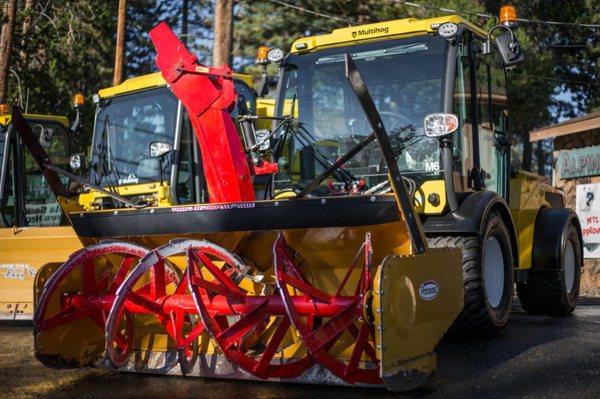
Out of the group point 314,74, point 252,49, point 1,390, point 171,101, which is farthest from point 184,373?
point 252,49

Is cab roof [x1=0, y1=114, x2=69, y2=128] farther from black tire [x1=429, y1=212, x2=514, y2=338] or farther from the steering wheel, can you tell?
black tire [x1=429, y1=212, x2=514, y2=338]

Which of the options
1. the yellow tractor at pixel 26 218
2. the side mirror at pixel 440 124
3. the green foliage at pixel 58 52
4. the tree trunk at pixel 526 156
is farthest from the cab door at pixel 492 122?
the tree trunk at pixel 526 156

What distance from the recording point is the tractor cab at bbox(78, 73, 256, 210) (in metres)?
9.88

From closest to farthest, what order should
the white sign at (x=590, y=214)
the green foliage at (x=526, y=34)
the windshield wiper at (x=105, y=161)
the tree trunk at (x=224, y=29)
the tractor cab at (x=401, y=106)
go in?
the tractor cab at (x=401, y=106) → the windshield wiper at (x=105, y=161) → the tree trunk at (x=224, y=29) → the white sign at (x=590, y=214) → the green foliage at (x=526, y=34)

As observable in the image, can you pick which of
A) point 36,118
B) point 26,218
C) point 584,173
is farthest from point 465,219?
point 584,173

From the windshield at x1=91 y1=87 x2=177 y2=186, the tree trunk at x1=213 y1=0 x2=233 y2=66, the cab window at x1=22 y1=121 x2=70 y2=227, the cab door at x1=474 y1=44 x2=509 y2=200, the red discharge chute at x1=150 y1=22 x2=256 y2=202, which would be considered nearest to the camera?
the red discharge chute at x1=150 y1=22 x2=256 y2=202

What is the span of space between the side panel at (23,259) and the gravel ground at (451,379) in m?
1.14

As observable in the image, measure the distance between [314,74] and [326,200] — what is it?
2.40 m

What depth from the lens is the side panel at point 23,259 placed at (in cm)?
809

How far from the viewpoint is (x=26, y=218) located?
419 inches

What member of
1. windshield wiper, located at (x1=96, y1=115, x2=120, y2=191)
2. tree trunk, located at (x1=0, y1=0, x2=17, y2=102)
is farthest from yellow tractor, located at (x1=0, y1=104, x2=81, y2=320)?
tree trunk, located at (x1=0, y1=0, x2=17, y2=102)

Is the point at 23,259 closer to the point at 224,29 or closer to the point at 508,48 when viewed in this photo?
the point at 508,48

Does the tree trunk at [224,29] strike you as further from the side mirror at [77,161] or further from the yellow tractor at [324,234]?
the yellow tractor at [324,234]

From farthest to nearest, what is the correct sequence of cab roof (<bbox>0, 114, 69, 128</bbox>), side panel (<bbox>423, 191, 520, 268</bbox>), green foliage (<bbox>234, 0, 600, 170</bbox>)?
green foliage (<bbox>234, 0, 600, 170</bbox>), cab roof (<bbox>0, 114, 69, 128</bbox>), side panel (<bbox>423, 191, 520, 268</bbox>)
